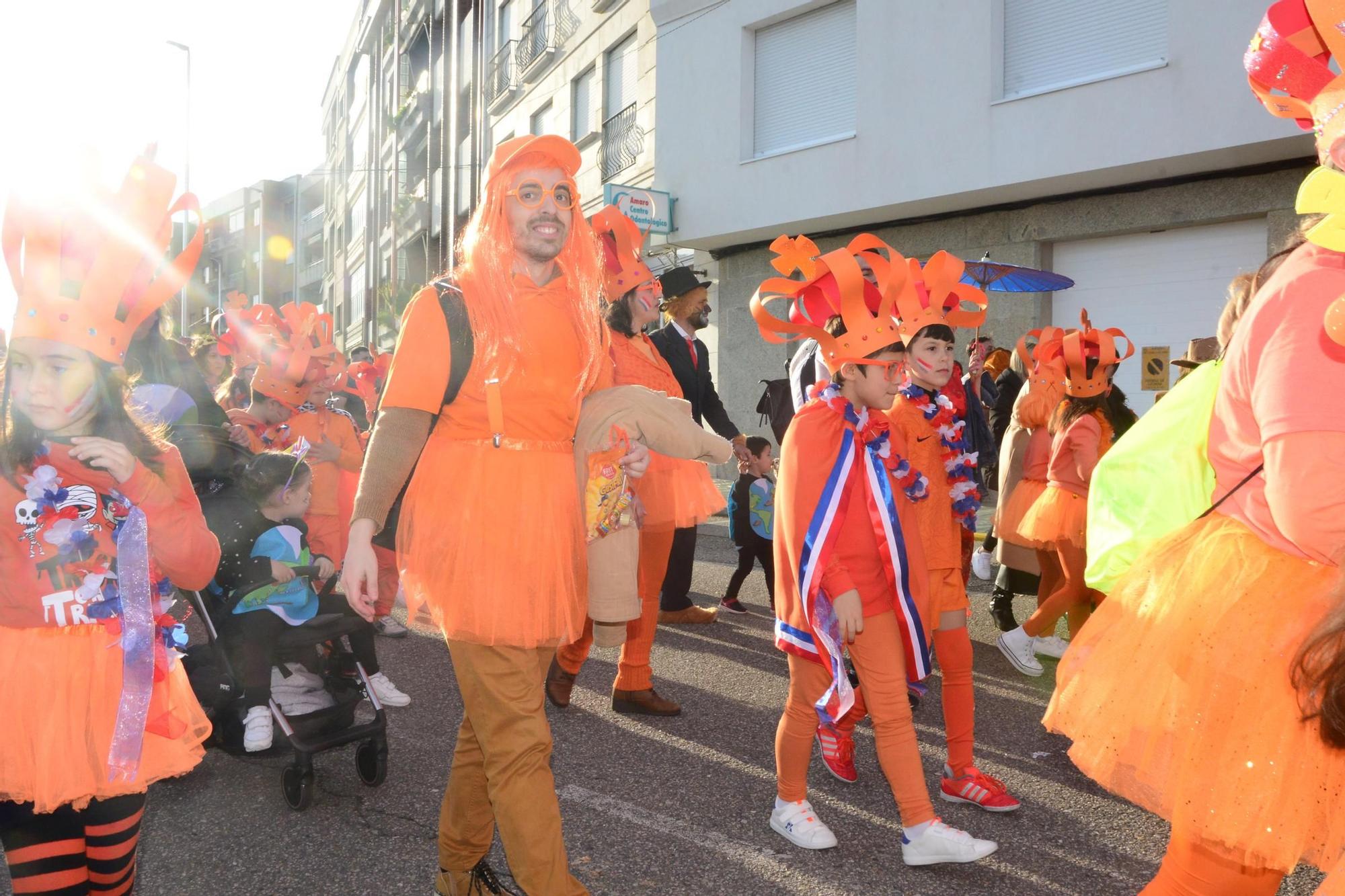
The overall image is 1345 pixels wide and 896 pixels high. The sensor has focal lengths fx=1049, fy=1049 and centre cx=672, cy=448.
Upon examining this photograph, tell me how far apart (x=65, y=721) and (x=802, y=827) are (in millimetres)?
2337

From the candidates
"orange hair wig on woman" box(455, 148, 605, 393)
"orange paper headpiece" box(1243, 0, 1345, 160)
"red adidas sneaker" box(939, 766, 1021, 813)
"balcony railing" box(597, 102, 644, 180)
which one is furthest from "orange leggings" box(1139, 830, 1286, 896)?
"balcony railing" box(597, 102, 644, 180)

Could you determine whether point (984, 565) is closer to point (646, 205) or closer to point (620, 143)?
point (646, 205)

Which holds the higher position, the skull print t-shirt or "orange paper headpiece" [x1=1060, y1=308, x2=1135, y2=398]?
"orange paper headpiece" [x1=1060, y1=308, x2=1135, y2=398]

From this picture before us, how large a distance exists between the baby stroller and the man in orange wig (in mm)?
1331

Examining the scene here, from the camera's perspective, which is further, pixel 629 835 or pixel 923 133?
pixel 923 133

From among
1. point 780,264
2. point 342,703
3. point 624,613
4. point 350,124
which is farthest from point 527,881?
point 350,124

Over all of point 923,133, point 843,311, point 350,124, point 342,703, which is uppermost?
point 350,124

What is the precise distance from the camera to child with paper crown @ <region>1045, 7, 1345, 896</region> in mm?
1667

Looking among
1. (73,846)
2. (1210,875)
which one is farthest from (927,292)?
(73,846)

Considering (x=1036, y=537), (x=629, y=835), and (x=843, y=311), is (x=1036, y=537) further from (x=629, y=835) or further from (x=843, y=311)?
(x=629, y=835)

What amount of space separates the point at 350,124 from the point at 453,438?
6023cm

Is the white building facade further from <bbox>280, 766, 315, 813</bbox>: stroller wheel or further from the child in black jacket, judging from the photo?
<bbox>280, 766, 315, 813</bbox>: stroller wheel

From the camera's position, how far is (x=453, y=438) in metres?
2.81

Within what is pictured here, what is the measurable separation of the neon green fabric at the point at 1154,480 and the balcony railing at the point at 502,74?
2495 centimetres
